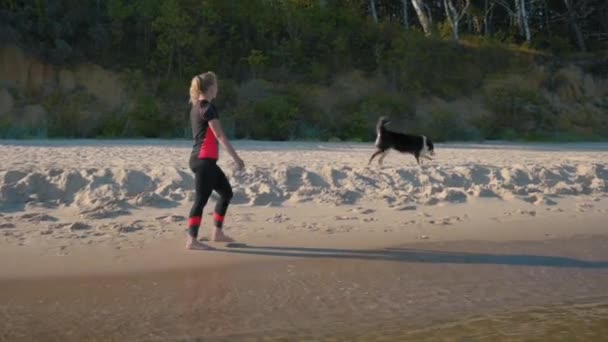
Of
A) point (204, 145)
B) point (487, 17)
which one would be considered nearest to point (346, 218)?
point (204, 145)

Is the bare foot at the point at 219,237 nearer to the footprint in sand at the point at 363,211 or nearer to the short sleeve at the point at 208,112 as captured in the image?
the short sleeve at the point at 208,112

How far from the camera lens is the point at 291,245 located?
6754 mm

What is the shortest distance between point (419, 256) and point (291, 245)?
1198mm

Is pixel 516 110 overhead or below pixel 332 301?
overhead

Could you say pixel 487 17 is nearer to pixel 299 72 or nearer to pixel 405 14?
pixel 405 14

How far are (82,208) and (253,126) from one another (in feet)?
35.3

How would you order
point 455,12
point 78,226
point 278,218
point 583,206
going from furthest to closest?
point 455,12, point 583,206, point 278,218, point 78,226

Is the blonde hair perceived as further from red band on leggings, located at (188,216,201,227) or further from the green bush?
the green bush

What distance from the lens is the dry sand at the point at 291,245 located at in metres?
5.01

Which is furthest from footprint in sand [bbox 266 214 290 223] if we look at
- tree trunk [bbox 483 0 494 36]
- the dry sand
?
tree trunk [bbox 483 0 494 36]

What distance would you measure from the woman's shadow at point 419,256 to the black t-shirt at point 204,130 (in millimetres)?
902

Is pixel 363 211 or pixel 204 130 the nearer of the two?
pixel 204 130

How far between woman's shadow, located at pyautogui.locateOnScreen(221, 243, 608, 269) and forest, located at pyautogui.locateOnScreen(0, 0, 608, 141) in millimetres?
10845

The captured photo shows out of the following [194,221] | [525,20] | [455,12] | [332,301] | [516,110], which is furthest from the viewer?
[525,20]
